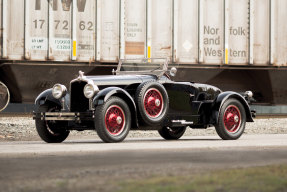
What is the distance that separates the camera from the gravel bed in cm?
1255

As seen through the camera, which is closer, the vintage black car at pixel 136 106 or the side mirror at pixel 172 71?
the vintage black car at pixel 136 106

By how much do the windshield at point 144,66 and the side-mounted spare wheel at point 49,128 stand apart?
1572mm

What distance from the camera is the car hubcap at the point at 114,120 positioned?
935 cm

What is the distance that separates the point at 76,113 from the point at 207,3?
9535mm

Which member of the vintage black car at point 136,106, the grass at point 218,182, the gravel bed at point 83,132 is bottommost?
the gravel bed at point 83,132

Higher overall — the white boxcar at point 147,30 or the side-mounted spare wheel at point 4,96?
the white boxcar at point 147,30

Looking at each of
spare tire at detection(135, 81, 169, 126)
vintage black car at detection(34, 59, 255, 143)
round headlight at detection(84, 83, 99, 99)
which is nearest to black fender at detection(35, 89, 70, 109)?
vintage black car at detection(34, 59, 255, 143)

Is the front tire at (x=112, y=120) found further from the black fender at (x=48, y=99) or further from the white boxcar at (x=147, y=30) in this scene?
the white boxcar at (x=147, y=30)

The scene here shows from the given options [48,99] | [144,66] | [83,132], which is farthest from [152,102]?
[83,132]

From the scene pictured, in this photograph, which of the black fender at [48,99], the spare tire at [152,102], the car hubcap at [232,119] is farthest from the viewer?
the car hubcap at [232,119]

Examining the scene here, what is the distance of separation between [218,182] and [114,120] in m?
4.61

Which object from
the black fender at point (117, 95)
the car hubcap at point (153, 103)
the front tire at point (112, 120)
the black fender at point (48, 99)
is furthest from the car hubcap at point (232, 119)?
the black fender at point (48, 99)

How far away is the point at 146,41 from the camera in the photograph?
1734 cm

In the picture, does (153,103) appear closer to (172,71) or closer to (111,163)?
(172,71)
